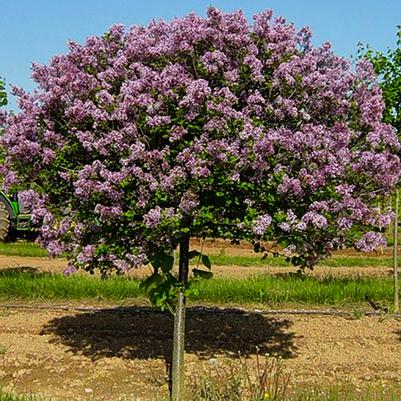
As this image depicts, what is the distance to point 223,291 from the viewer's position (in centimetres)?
959

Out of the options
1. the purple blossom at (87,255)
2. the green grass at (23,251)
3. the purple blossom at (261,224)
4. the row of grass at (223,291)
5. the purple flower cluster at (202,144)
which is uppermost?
the purple flower cluster at (202,144)

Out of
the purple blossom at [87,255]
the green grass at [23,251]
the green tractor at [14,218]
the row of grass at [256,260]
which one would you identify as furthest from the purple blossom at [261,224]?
the green tractor at [14,218]

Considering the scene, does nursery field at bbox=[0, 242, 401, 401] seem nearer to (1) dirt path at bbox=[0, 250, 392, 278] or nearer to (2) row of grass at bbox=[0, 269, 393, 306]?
(2) row of grass at bbox=[0, 269, 393, 306]

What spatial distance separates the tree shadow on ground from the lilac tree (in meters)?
1.44

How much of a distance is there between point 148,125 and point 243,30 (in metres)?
1.05

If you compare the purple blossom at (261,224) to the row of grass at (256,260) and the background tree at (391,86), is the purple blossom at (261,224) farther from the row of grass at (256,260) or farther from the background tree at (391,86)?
the row of grass at (256,260)

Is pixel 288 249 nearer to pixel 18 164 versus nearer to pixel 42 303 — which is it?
pixel 18 164

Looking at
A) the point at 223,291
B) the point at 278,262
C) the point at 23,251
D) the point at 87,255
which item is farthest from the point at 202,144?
the point at 23,251

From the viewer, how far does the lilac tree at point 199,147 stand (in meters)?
5.00

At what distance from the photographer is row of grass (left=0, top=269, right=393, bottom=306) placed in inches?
377

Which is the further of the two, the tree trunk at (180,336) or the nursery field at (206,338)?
the nursery field at (206,338)

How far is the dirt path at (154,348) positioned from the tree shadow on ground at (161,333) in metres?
0.01

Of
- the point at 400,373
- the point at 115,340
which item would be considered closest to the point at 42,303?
the point at 115,340

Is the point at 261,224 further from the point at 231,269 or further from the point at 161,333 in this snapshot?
the point at 231,269
